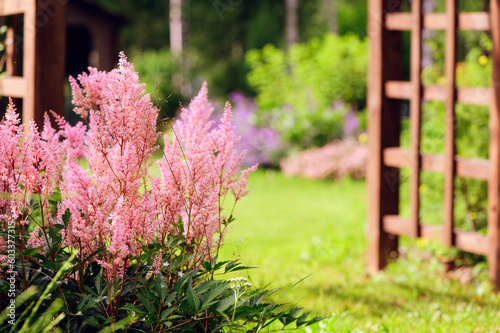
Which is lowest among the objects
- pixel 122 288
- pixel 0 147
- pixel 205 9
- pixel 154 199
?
pixel 122 288

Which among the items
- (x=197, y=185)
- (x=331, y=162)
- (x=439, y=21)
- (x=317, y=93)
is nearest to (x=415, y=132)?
(x=439, y=21)

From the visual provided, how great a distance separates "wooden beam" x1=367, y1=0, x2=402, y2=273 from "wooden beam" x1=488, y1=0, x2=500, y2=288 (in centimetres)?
83

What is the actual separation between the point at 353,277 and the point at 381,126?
1040 millimetres

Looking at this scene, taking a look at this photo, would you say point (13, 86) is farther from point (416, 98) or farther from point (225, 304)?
point (416, 98)

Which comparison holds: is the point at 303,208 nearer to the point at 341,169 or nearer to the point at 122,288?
the point at 341,169

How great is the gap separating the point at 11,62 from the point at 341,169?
247 inches

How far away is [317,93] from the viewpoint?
1193 cm

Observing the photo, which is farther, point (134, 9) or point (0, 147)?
point (134, 9)

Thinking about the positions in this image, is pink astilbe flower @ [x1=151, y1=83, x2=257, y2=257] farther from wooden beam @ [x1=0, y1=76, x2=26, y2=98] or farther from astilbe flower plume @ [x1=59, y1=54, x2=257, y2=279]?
wooden beam @ [x1=0, y1=76, x2=26, y2=98]

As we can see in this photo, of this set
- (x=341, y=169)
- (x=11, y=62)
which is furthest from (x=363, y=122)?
(x=11, y=62)

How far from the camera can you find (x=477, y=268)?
4699 mm

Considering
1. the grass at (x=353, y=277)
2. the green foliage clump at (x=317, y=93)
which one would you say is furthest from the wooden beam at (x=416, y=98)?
the green foliage clump at (x=317, y=93)

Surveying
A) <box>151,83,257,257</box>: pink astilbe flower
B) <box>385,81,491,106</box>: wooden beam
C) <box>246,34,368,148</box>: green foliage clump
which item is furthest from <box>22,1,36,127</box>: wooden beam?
<box>246,34,368,148</box>: green foliage clump

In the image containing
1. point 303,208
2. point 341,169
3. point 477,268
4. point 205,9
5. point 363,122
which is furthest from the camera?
point 205,9
